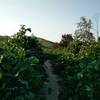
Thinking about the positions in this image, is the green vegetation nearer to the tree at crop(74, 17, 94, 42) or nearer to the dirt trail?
the dirt trail

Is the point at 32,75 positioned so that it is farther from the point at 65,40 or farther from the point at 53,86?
the point at 65,40

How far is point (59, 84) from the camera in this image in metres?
11.4

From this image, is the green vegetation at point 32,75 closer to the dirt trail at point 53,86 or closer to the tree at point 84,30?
the dirt trail at point 53,86

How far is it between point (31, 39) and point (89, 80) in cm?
444

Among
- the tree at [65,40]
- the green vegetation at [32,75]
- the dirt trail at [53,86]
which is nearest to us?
the green vegetation at [32,75]

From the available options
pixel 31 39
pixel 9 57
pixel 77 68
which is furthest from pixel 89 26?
pixel 9 57

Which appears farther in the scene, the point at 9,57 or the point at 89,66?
the point at 89,66

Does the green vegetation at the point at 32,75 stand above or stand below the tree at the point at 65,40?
below

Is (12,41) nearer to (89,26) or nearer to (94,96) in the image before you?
(94,96)

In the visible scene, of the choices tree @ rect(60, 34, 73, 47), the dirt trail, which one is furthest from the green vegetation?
tree @ rect(60, 34, 73, 47)

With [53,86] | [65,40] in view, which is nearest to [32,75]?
[53,86]

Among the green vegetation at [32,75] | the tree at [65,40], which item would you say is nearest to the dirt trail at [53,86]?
the green vegetation at [32,75]

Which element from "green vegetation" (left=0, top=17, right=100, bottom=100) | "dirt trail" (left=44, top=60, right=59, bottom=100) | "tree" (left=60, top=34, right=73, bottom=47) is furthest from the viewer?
"tree" (left=60, top=34, right=73, bottom=47)

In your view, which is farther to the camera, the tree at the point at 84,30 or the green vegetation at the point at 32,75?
the tree at the point at 84,30
